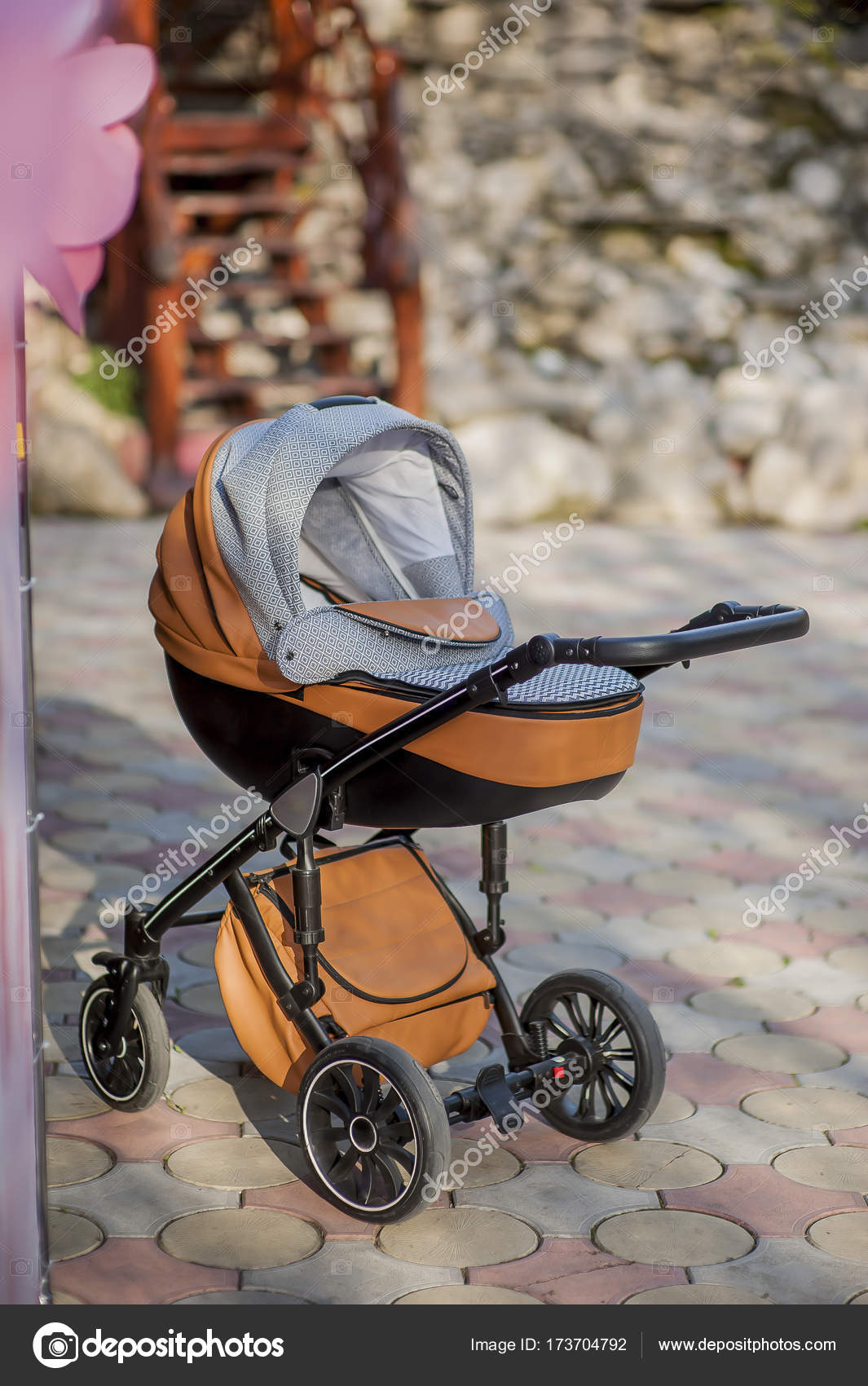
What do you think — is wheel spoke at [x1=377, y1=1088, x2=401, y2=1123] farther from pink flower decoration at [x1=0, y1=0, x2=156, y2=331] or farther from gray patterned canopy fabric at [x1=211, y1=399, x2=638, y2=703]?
pink flower decoration at [x1=0, y1=0, x2=156, y2=331]

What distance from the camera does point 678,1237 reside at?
2.10 metres

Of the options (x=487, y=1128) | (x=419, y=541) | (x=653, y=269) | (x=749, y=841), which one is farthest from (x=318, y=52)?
(x=487, y=1128)

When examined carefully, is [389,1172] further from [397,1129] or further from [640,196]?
[640,196]

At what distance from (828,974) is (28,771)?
6.02 feet

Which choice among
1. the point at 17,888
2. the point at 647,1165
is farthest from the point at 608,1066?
the point at 17,888

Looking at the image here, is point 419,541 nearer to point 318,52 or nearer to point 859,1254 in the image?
point 859,1254

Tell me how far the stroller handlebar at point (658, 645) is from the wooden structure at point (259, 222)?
582cm

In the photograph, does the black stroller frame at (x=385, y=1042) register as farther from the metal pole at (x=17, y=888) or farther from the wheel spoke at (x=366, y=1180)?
the metal pole at (x=17, y=888)

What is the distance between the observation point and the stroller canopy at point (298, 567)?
2072 millimetres

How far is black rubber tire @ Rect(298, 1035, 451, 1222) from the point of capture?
2.03 meters

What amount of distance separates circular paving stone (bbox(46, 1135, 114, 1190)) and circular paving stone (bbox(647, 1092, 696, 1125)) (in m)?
0.87

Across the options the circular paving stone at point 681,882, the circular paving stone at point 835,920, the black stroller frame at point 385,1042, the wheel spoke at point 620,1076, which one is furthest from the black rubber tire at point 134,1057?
the circular paving stone at point 835,920

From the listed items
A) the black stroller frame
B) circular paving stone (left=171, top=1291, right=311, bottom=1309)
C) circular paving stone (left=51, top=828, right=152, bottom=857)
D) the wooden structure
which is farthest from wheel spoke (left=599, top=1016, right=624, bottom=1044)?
the wooden structure
